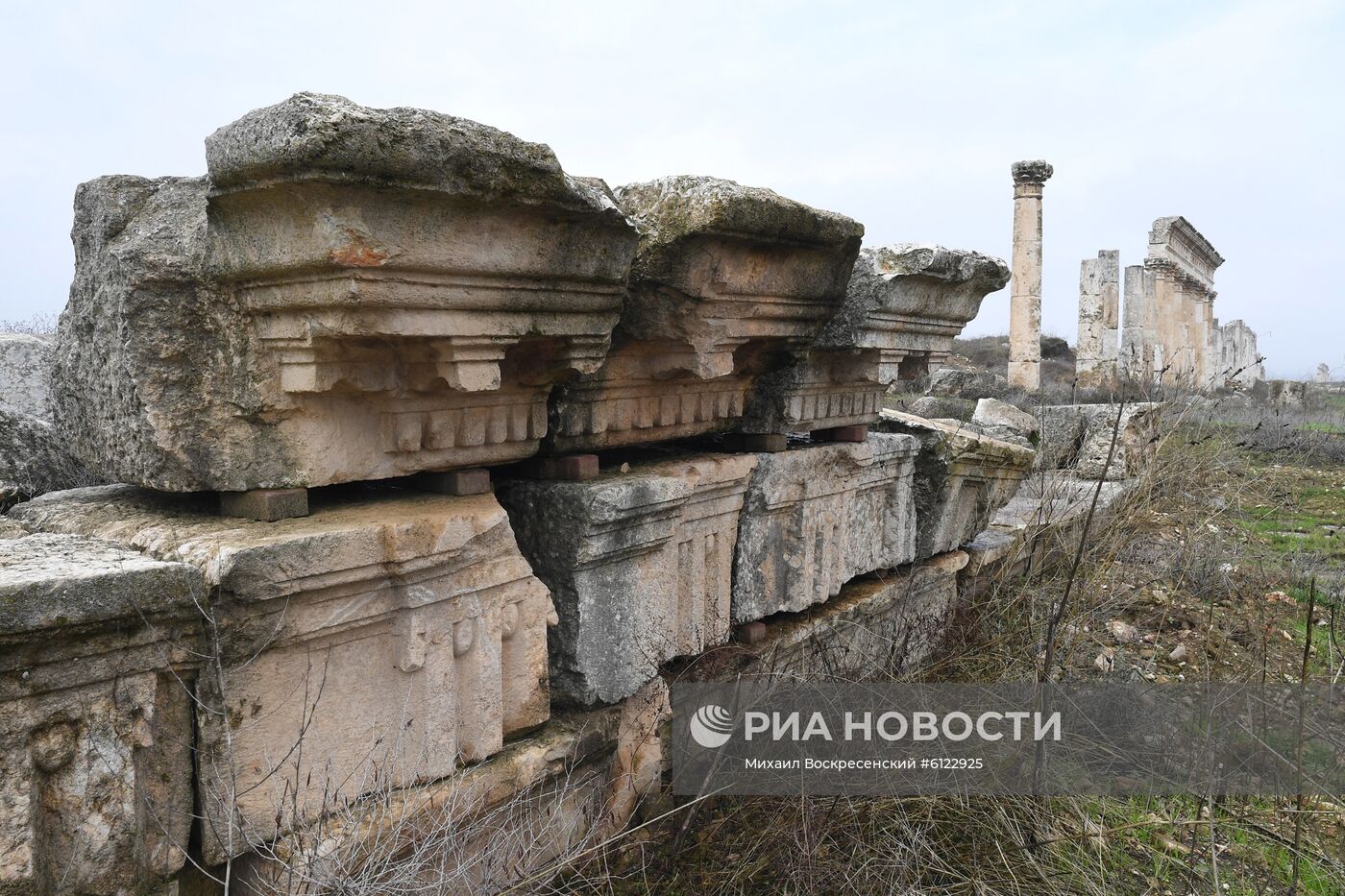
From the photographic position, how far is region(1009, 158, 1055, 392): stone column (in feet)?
57.4

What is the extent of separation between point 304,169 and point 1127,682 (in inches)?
136

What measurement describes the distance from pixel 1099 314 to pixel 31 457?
68.9 ft

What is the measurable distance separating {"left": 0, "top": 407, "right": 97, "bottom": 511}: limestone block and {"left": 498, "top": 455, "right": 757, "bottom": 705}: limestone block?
122 centimetres

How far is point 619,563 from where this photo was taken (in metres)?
2.72

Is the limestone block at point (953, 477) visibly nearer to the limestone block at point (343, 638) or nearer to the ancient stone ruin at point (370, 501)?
the ancient stone ruin at point (370, 501)

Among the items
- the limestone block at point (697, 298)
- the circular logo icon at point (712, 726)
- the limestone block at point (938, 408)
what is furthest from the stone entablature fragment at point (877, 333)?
the limestone block at point (938, 408)

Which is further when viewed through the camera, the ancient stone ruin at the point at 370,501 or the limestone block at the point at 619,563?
the limestone block at the point at 619,563

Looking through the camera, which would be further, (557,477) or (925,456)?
(925,456)

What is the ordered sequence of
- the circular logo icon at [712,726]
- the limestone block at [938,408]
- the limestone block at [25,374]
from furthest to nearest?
the limestone block at [938,408], the circular logo icon at [712,726], the limestone block at [25,374]

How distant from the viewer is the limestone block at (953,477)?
430 cm

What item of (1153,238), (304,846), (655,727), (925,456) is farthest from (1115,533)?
(1153,238)

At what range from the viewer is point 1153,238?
74.7ft

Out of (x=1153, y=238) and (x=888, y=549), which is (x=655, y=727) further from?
(x=1153, y=238)

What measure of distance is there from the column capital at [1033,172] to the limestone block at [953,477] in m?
14.1
